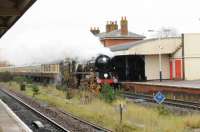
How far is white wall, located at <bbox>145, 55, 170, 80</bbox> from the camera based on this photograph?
143 feet

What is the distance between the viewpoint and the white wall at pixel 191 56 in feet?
136

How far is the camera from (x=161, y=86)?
3216 cm

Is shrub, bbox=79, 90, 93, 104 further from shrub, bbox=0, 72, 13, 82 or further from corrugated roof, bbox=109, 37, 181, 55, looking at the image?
shrub, bbox=0, 72, 13, 82

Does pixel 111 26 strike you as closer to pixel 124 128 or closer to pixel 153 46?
pixel 153 46

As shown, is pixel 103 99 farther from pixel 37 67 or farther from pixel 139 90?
pixel 37 67

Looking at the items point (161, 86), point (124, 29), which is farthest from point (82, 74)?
point (124, 29)

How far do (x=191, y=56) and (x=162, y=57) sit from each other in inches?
138

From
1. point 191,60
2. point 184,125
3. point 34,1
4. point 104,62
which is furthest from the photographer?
point 191,60

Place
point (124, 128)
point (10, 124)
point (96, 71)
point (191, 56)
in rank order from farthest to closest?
point (191, 56) → point (96, 71) → point (10, 124) → point (124, 128)

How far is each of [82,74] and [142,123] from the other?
15860 mm

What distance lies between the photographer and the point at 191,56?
4153 cm

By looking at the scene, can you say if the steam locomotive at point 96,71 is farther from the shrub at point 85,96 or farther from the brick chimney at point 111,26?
the brick chimney at point 111,26

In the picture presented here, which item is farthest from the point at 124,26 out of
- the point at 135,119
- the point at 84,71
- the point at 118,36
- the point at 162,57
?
the point at 135,119

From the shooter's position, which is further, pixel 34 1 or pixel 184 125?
pixel 184 125
